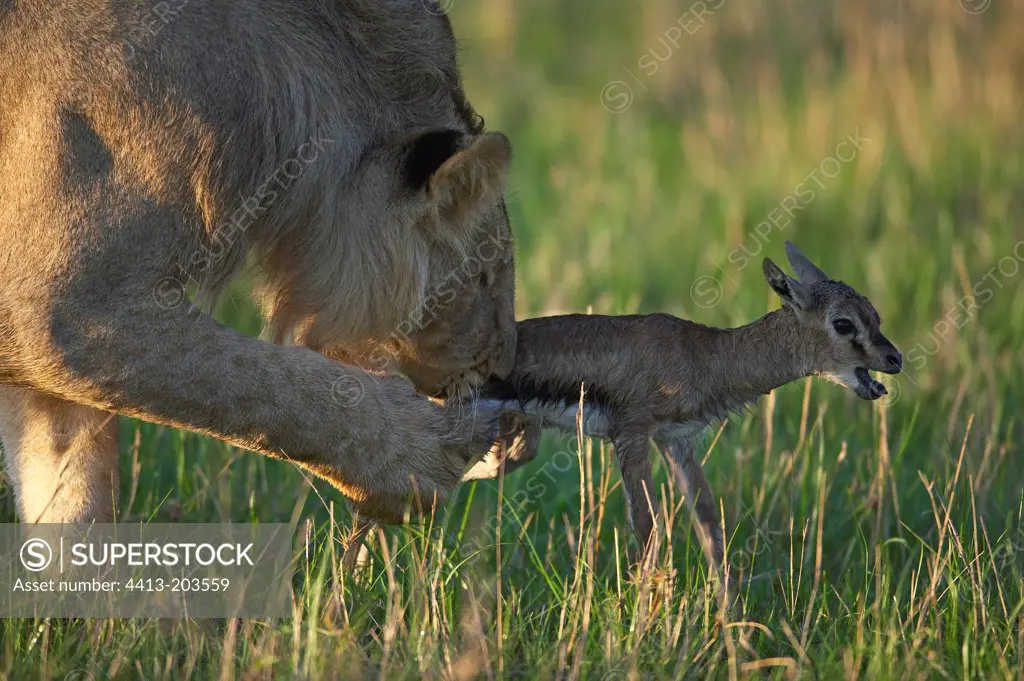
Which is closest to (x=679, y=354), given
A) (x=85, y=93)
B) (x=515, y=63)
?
(x=85, y=93)

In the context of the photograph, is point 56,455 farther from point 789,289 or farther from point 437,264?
point 789,289

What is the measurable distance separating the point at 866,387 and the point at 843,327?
225 millimetres

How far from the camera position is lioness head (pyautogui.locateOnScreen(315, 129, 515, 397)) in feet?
15.0

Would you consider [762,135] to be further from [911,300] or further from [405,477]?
[405,477]

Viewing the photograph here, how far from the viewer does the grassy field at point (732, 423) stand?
4230 millimetres

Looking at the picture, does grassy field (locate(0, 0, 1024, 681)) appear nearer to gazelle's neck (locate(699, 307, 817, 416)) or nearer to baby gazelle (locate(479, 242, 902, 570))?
baby gazelle (locate(479, 242, 902, 570))

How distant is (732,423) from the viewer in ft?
19.6

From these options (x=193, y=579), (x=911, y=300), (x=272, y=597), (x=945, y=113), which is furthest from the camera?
(x=945, y=113)

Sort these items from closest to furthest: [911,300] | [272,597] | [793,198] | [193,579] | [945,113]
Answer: [272,597] < [193,579] < [911,300] < [793,198] < [945,113]

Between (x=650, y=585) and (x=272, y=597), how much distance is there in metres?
1.17

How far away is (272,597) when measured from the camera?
14.5ft

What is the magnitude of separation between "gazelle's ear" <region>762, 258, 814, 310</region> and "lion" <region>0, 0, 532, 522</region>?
0.91 m

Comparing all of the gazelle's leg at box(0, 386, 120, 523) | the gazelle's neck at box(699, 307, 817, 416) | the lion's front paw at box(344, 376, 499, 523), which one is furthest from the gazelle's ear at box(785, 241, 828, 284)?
the gazelle's leg at box(0, 386, 120, 523)

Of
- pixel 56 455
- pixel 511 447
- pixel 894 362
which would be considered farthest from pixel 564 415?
pixel 56 455
